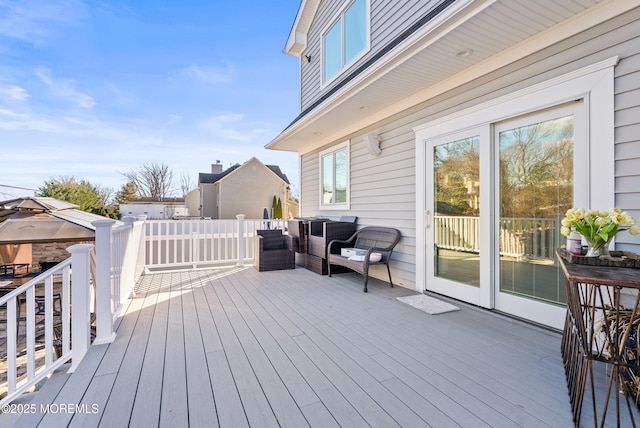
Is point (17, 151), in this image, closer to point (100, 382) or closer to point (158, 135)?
point (158, 135)

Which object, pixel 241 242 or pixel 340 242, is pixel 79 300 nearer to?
pixel 340 242

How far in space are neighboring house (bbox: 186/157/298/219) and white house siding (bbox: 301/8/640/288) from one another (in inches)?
589

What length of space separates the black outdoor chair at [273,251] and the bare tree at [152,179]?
82.0ft

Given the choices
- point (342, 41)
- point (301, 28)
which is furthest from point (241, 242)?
point (301, 28)

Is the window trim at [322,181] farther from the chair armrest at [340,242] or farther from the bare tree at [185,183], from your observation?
the bare tree at [185,183]

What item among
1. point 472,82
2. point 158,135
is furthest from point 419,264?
point 158,135

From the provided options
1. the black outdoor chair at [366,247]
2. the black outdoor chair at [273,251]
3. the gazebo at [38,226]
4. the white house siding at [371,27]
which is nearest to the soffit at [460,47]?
the white house siding at [371,27]

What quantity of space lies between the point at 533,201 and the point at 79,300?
393 cm

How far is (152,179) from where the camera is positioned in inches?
1061

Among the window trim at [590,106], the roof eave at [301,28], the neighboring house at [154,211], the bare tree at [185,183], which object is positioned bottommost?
the neighboring house at [154,211]

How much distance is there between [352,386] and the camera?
1900 mm

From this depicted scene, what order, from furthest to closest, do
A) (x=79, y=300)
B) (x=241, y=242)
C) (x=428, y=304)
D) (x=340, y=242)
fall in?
(x=241, y=242)
(x=340, y=242)
(x=428, y=304)
(x=79, y=300)

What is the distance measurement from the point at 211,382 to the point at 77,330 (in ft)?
4.01

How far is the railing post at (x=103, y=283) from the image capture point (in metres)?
2.57
